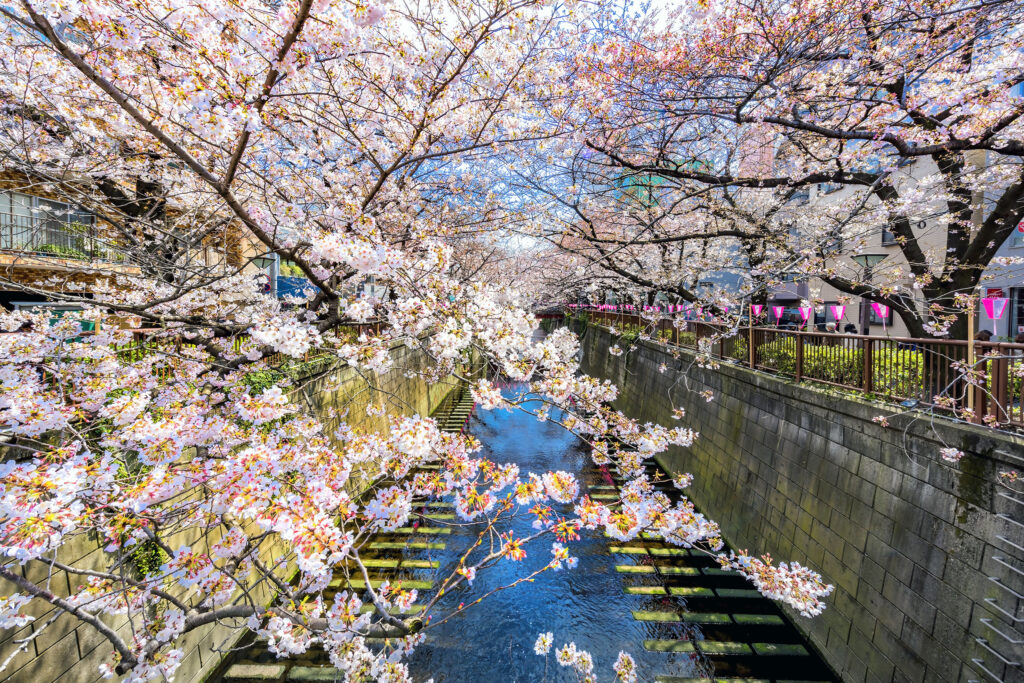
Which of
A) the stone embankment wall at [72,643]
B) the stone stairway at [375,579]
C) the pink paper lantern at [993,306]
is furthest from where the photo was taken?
the pink paper lantern at [993,306]

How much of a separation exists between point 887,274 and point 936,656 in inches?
296

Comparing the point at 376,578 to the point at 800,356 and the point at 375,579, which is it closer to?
the point at 375,579

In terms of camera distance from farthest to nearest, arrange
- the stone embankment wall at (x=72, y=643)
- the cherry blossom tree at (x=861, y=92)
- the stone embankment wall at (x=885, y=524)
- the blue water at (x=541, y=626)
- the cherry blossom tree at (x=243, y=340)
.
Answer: the blue water at (x=541, y=626)
the cherry blossom tree at (x=861, y=92)
the stone embankment wall at (x=885, y=524)
the stone embankment wall at (x=72, y=643)
the cherry blossom tree at (x=243, y=340)

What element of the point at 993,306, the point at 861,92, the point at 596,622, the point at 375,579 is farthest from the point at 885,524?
the point at 375,579

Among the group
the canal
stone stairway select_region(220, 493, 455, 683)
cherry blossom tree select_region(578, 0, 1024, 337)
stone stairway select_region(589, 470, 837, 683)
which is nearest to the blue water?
the canal

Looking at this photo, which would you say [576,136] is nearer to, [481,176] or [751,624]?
[481,176]

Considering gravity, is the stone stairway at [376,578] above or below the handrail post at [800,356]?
below

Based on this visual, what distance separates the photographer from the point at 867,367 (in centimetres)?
642

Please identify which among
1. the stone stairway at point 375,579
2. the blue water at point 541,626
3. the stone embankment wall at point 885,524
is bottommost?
the blue water at point 541,626

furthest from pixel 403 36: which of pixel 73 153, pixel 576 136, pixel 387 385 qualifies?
pixel 387 385

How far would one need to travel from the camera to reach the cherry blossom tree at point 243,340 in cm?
320

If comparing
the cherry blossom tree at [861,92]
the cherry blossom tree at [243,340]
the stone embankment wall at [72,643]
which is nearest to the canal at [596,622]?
the stone embankment wall at [72,643]

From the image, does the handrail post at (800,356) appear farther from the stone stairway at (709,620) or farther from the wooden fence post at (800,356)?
the stone stairway at (709,620)

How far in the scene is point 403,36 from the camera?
206 inches
